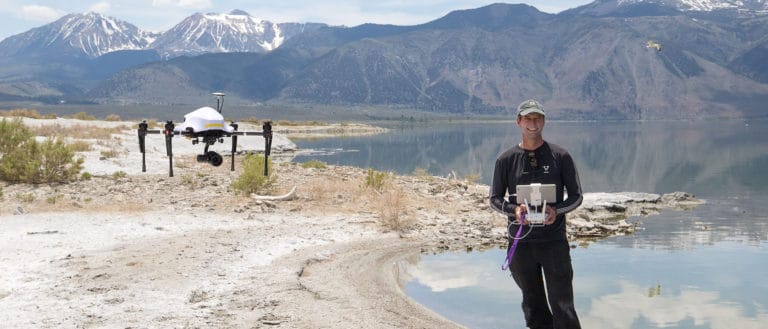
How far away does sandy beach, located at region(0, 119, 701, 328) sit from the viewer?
9234 mm

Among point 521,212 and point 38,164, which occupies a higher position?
point 521,212

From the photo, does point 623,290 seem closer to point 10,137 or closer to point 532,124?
point 532,124

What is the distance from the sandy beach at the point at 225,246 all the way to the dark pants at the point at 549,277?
2817 millimetres

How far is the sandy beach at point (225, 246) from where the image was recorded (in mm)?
9234

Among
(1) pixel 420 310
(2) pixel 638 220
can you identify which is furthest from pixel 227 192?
Answer: (2) pixel 638 220

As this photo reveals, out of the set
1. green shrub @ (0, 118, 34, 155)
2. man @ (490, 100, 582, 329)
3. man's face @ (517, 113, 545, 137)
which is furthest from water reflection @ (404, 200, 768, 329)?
→ green shrub @ (0, 118, 34, 155)

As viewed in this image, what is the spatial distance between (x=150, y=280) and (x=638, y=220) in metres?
18.5

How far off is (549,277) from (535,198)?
849mm

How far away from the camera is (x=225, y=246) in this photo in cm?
1349

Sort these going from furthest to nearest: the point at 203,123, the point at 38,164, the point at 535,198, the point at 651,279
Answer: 1. the point at 38,164
2. the point at 651,279
3. the point at 203,123
4. the point at 535,198

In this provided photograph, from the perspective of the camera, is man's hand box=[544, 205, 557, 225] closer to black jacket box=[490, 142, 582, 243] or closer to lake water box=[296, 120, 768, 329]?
black jacket box=[490, 142, 582, 243]

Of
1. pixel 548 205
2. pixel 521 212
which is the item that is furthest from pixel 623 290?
pixel 521 212

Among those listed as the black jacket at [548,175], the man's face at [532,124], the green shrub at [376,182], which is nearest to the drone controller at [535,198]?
the black jacket at [548,175]

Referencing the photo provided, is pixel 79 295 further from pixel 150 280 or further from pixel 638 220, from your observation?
pixel 638 220
